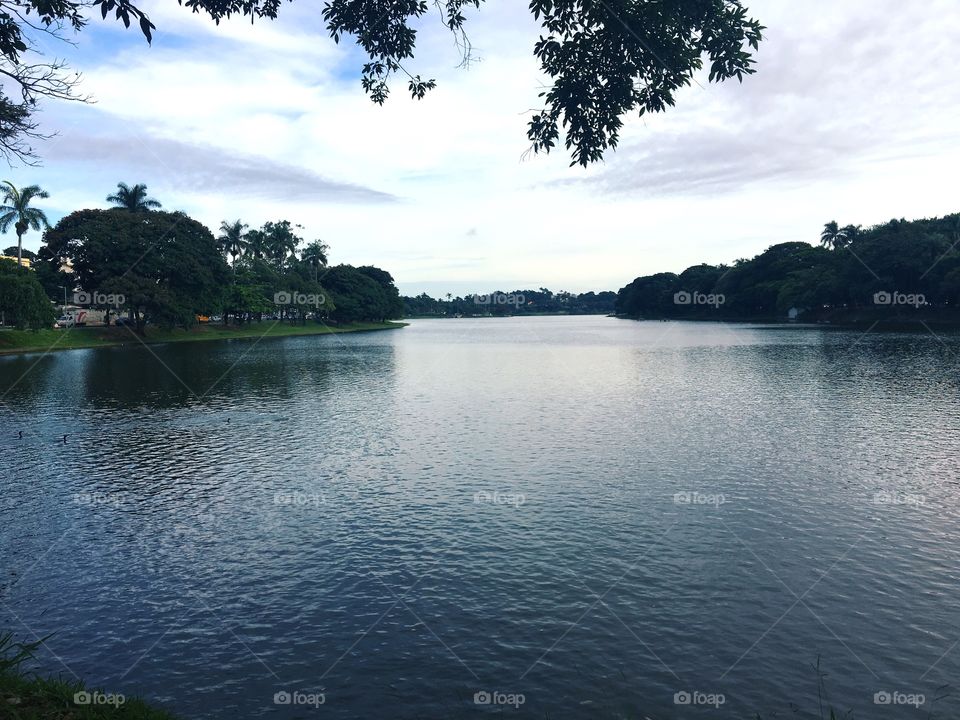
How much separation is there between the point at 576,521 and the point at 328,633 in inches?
352

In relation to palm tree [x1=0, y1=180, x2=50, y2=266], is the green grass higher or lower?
lower

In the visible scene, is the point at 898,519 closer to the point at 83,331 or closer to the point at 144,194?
the point at 83,331

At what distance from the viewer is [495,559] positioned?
56.0 ft

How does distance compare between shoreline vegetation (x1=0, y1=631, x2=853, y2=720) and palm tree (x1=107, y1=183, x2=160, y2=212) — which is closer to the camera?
shoreline vegetation (x1=0, y1=631, x2=853, y2=720)

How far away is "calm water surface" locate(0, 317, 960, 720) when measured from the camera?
38.7 feet

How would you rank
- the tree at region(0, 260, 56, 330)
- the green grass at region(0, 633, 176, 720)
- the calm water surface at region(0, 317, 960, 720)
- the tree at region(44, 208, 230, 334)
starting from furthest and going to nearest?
the tree at region(44, 208, 230, 334), the tree at region(0, 260, 56, 330), the calm water surface at region(0, 317, 960, 720), the green grass at region(0, 633, 176, 720)

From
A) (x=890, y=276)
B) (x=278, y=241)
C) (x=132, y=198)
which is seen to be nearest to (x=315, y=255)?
(x=278, y=241)

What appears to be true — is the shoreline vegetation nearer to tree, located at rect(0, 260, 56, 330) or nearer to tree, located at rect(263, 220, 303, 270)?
tree, located at rect(0, 260, 56, 330)

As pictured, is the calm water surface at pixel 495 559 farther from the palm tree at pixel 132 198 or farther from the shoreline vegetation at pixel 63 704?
the palm tree at pixel 132 198

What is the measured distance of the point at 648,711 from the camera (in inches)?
425

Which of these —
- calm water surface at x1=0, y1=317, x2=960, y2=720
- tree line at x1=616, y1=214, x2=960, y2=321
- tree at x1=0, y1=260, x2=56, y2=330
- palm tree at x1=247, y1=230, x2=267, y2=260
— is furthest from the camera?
palm tree at x1=247, y1=230, x2=267, y2=260

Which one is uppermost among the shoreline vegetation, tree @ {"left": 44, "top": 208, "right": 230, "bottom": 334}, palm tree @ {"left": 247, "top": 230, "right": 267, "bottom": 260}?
palm tree @ {"left": 247, "top": 230, "right": 267, "bottom": 260}

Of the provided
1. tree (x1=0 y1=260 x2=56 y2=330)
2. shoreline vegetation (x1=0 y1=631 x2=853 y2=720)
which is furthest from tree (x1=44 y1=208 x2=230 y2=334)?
shoreline vegetation (x1=0 y1=631 x2=853 y2=720)

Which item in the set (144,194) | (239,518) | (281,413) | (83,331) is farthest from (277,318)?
(239,518)
